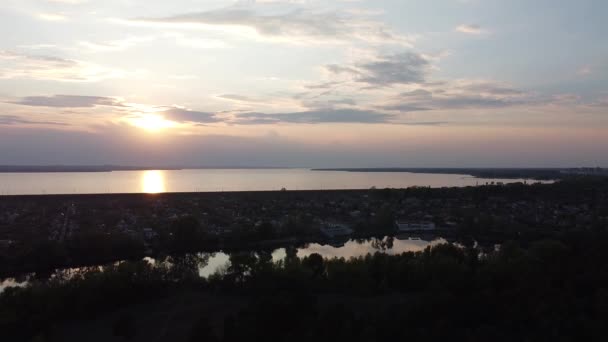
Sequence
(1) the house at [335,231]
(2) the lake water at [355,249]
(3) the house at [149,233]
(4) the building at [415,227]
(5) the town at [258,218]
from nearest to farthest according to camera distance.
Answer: (2) the lake water at [355,249] < (5) the town at [258,218] < (3) the house at [149,233] < (1) the house at [335,231] < (4) the building at [415,227]

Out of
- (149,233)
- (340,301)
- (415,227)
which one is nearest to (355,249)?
(415,227)

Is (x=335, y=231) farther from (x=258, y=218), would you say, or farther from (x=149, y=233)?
(x=149, y=233)

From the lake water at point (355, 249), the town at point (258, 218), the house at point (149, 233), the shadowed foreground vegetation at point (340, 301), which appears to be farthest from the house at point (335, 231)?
the shadowed foreground vegetation at point (340, 301)

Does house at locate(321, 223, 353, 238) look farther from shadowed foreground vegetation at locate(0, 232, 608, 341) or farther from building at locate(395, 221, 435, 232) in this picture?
shadowed foreground vegetation at locate(0, 232, 608, 341)

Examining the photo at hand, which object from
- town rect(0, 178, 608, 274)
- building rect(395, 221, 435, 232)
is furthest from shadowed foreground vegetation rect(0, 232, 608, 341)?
building rect(395, 221, 435, 232)

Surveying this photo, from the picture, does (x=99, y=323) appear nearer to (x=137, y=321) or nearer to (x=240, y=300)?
(x=137, y=321)

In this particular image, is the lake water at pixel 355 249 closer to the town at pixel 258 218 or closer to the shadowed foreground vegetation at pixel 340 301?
the town at pixel 258 218

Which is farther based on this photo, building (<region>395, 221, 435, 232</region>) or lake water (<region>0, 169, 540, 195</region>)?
lake water (<region>0, 169, 540, 195</region>)

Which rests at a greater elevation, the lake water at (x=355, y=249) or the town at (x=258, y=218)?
the town at (x=258, y=218)
